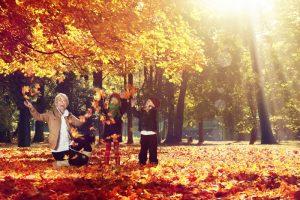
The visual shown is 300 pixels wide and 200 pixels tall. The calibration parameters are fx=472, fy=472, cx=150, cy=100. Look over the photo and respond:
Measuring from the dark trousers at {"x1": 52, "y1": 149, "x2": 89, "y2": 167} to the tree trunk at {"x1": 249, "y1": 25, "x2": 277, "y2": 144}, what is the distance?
23.5m

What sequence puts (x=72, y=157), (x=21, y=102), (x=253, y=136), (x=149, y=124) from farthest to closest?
(x=253, y=136) < (x=21, y=102) < (x=149, y=124) < (x=72, y=157)

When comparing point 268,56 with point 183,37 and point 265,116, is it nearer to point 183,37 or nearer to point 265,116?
point 265,116

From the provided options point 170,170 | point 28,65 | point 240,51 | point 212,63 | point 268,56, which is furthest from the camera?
point 268,56

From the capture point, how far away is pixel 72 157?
37.2ft

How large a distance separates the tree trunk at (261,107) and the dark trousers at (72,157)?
23.5 m

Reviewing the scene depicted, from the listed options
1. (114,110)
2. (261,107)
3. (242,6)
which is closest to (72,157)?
(114,110)

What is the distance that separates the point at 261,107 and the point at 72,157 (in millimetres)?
24581

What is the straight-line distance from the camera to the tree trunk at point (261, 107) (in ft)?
109

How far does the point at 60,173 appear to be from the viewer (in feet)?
33.1

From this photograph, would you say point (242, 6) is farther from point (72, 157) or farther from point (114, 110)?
point (72, 157)

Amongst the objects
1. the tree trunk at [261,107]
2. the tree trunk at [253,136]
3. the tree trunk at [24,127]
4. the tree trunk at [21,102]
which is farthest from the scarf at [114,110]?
the tree trunk at [253,136]

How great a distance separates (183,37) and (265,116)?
67.3 ft

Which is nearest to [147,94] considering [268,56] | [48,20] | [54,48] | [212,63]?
[212,63]

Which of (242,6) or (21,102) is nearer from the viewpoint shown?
(21,102)
